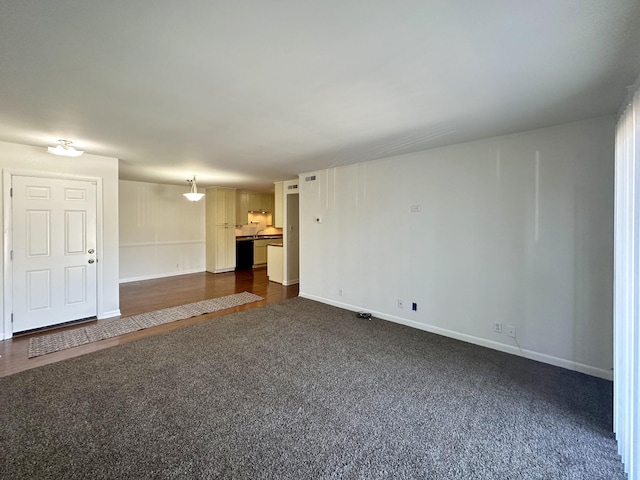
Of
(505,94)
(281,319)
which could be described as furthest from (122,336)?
(505,94)

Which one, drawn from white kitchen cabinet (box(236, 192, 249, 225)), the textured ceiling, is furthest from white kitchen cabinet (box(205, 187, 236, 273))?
the textured ceiling

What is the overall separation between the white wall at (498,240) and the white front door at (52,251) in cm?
410

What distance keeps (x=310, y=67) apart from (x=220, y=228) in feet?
23.6

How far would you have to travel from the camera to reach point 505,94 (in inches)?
86.7

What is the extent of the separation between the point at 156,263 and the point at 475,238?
7.71 metres

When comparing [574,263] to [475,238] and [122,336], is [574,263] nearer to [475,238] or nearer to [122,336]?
[475,238]

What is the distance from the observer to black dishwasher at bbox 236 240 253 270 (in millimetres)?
8996

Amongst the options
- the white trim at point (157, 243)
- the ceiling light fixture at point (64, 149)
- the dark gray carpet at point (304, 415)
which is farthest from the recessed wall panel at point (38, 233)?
the white trim at point (157, 243)

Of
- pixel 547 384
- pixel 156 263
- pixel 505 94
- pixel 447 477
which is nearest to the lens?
pixel 447 477

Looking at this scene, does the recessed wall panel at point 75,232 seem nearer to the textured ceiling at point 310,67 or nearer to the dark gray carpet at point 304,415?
the textured ceiling at point 310,67

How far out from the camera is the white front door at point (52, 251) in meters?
3.72

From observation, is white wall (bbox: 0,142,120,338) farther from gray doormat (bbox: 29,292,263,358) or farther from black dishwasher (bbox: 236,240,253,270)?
black dishwasher (bbox: 236,240,253,270)

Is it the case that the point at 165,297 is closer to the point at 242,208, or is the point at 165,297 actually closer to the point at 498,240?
the point at 242,208

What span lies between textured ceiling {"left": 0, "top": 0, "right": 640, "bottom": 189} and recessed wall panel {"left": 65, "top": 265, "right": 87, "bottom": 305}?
1923 millimetres
